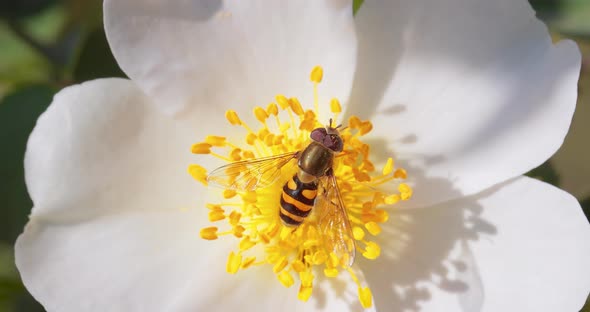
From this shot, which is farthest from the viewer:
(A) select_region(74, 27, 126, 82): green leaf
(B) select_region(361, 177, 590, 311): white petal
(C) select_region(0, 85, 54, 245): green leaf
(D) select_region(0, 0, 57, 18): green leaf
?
(D) select_region(0, 0, 57, 18): green leaf

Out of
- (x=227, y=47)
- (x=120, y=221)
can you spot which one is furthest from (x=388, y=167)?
(x=120, y=221)

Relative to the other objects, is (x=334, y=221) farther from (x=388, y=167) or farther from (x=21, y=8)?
(x=21, y=8)

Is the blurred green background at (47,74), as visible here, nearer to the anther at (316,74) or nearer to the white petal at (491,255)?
the white petal at (491,255)

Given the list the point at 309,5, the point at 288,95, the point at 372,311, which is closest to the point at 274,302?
the point at 372,311

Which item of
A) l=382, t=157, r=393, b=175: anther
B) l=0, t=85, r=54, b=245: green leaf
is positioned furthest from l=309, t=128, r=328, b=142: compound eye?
l=0, t=85, r=54, b=245: green leaf

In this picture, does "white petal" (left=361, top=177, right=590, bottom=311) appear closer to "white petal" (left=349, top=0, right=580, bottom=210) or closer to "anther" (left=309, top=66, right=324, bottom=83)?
"white petal" (left=349, top=0, right=580, bottom=210)

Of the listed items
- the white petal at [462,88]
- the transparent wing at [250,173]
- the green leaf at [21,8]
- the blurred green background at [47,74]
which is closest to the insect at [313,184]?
the transparent wing at [250,173]
